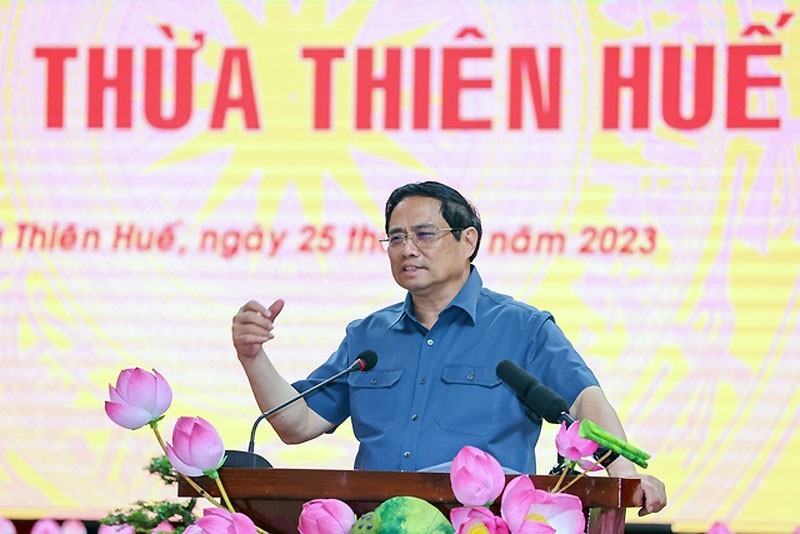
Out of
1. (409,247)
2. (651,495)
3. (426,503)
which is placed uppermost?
(409,247)

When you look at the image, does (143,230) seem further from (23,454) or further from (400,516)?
(400,516)

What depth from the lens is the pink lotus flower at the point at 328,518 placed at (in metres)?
1.35

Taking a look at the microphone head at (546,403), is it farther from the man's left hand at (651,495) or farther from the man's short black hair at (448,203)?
the man's short black hair at (448,203)

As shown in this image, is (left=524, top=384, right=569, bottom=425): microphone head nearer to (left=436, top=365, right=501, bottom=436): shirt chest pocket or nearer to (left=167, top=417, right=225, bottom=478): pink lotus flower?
(left=436, top=365, right=501, bottom=436): shirt chest pocket

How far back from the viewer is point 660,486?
6.72 feet

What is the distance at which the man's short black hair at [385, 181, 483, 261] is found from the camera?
2.73m

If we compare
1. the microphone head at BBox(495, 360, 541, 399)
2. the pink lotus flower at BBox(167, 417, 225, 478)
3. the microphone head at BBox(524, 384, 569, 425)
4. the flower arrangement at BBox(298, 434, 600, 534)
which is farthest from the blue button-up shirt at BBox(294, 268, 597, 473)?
the flower arrangement at BBox(298, 434, 600, 534)

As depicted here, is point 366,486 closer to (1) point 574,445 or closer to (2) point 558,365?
(1) point 574,445

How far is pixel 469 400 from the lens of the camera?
101 inches

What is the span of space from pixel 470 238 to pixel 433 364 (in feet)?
0.96

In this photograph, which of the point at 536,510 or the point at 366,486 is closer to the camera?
the point at 536,510

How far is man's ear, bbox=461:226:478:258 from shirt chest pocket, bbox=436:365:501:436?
0.28 m

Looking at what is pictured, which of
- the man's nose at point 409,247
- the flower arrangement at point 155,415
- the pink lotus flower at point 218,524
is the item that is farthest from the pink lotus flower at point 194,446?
the man's nose at point 409,247

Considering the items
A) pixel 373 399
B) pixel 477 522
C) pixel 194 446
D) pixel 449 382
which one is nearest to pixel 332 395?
pixel 373 399
